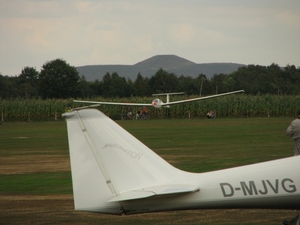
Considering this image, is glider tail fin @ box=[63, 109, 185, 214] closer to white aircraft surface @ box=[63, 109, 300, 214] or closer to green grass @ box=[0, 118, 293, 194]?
white aircraft surface @ box=[63, 109, 300, 214]

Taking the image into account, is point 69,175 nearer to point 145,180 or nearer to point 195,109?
point 145,180

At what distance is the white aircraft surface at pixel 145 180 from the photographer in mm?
5816

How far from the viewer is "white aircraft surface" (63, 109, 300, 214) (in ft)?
19.1

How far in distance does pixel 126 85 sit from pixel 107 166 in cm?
10210

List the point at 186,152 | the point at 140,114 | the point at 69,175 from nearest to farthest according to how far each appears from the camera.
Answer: the point at 69,175, the point at 186,152, the point at 140,114

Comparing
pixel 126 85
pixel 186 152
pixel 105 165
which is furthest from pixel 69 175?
pixel 126 85

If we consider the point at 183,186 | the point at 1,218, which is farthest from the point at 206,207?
the point at 1,218

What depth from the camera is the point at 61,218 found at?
947 cm

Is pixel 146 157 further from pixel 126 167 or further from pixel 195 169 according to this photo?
pixel 195 169

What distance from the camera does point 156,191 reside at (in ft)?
19.0

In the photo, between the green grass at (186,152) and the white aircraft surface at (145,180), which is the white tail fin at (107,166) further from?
the green grass at (186,152)

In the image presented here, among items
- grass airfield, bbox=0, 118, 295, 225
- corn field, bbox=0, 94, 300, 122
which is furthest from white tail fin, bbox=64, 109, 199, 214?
corn field, bbox=0, 94, 300, 122

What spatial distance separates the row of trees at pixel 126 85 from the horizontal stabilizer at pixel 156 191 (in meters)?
91.2

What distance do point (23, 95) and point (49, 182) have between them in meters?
94.8
